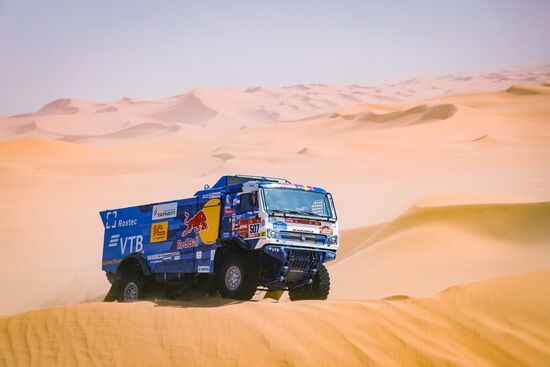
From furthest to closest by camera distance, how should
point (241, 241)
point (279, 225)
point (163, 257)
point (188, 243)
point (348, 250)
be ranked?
1. point (348, 250)
2. point (163, 257)
3. point (188, 243)
4. point (241, 241)
5. point (279, 225)

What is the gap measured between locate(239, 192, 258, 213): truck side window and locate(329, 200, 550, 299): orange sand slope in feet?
15.6

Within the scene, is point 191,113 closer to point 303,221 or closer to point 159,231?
point 159,231

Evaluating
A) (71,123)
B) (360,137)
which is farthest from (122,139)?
(360,137)

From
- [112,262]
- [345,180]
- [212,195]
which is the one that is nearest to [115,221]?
[112,262]

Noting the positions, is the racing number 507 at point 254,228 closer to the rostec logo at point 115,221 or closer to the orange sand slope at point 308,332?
the orange sand slope at point 308,332

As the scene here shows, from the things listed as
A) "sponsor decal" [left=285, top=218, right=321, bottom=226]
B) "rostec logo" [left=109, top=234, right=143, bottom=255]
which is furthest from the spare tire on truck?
"sponsor decal" [left=285, top=218, right=321, bottom=226]

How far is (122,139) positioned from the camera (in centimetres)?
13538

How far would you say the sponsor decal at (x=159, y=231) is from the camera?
54.5ft

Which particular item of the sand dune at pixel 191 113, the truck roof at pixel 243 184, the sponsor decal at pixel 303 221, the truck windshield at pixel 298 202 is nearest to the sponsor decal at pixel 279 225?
the sponsor decal at pixel 303 221

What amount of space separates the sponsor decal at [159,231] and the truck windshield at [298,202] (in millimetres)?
3011

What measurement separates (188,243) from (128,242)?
86.1 inches

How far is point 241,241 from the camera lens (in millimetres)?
14547

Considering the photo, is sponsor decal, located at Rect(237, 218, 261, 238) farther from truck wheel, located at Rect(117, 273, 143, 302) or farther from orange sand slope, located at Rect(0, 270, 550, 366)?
truck wheel, located at Rect(117, 273, 143, 302)

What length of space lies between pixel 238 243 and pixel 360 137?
59.6 meters
